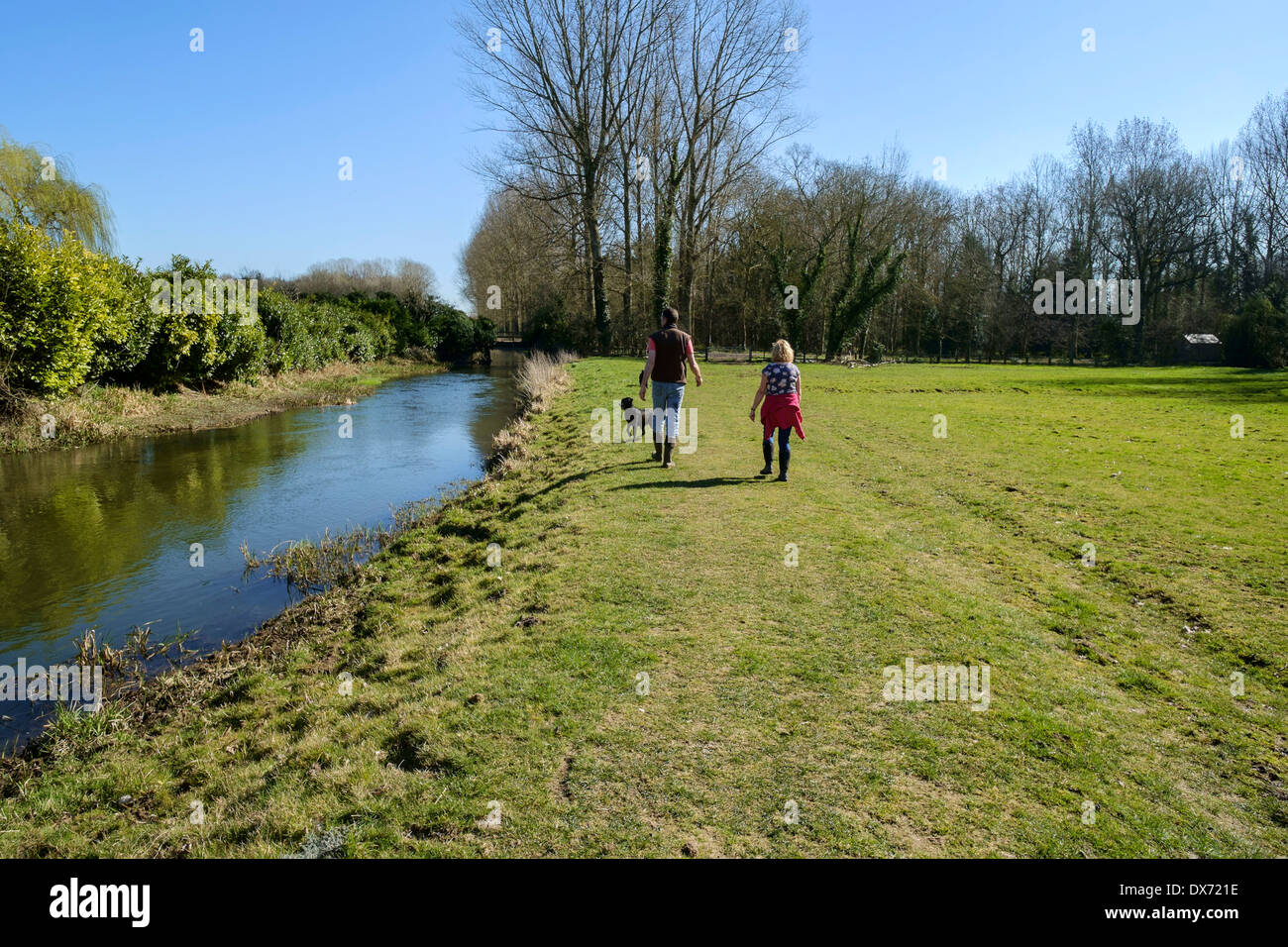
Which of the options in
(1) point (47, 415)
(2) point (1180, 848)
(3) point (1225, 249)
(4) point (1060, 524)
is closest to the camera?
(2) point (1180, 848)

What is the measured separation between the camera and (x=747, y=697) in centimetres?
440

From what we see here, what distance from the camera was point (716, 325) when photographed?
50.0m

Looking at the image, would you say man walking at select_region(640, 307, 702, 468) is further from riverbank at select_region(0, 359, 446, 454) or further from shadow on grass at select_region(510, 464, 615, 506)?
riverbank at select_region(0, 359, 446, 454)

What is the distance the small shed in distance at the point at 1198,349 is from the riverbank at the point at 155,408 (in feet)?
166

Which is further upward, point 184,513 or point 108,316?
point 108,316

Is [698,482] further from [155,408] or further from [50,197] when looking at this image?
[50,197]

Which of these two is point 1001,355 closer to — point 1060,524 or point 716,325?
point 716,325

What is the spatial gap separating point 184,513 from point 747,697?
37.2 ft

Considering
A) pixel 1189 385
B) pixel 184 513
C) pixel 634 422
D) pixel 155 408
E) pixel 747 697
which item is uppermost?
pixel 1189 385

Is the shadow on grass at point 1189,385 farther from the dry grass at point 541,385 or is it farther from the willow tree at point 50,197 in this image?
the willow tree at point 50,197

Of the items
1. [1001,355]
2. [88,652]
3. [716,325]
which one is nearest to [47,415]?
[88,652]

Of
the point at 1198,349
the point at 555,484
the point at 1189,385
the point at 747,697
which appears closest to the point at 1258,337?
the point at 1198,349

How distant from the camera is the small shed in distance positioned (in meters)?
42.1
